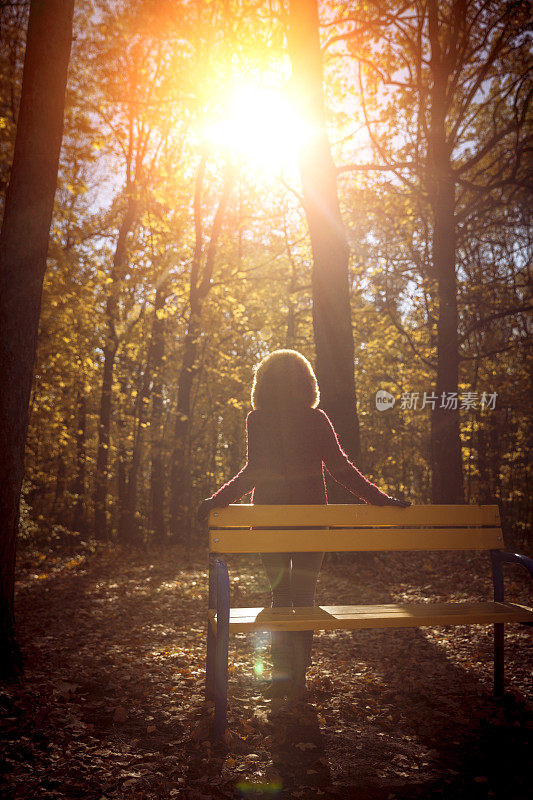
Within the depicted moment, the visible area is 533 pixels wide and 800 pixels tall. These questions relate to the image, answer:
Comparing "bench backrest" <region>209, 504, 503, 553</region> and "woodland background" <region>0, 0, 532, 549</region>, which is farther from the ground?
"woodland background" <region>0, 0, 532, 549</region>

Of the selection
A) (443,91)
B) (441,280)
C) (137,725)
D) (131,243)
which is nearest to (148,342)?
(131,243)

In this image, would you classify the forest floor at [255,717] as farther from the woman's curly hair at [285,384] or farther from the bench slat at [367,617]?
the woman's curly hair at [285,384]

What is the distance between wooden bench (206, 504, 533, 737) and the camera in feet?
11.5

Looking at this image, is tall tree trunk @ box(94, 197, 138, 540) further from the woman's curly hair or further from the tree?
the woman's curly hair

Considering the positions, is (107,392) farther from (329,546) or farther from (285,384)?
(329,546)

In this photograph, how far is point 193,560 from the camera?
12.3m

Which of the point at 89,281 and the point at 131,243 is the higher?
the point at 131,243

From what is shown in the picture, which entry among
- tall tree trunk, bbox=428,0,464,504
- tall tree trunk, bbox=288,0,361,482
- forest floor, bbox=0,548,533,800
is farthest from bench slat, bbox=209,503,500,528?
tall tree trunk, bbox=428,0,464,504

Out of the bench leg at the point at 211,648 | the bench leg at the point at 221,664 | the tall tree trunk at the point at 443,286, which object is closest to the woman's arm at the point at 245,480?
the bench leg at the point at 211,648

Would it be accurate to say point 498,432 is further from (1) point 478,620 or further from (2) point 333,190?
(1) point 478,620

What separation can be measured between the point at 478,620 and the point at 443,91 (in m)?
11.7

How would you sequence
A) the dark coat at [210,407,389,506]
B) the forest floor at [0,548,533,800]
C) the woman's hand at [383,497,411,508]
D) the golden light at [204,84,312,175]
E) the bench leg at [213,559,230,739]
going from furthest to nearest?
the golden light at [204,84,312,175] < the dark coat at [210,407,389,506] < the woman's hand at [383,497,411,508] < the bench leg at [213,559,230,739] < the forest floor at [0,548,533,800]

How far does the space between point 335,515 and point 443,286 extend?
31.6ft

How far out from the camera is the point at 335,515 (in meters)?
3.96
